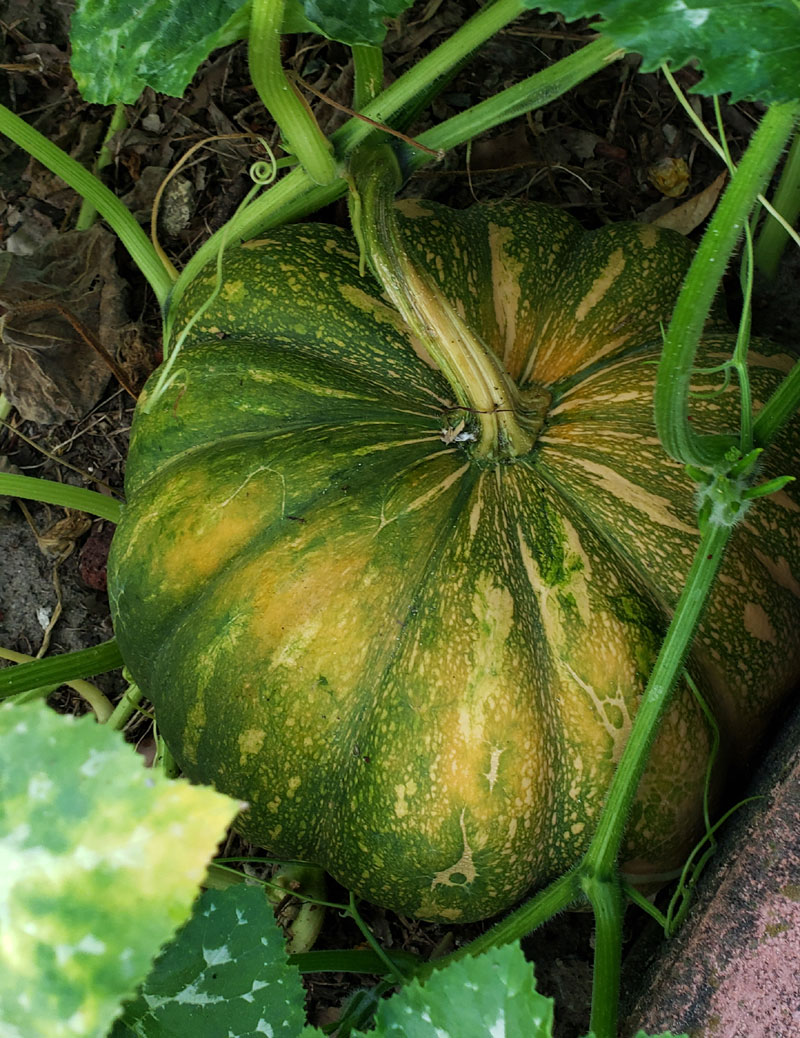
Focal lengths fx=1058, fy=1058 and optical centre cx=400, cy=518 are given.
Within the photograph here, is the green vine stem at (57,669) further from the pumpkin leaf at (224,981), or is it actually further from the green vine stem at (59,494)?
the pumpkin leaf at (224,981)

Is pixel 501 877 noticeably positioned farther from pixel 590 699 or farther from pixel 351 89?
pixel 351 89

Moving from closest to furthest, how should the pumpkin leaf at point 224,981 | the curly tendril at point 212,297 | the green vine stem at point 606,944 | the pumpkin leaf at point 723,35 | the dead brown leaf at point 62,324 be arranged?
the pumpkin leaf at point 723,35 → the pumpkin leaf at point 224,981 → the green vine stem at point 606,944 → the curly tendril at point 212,297 → the dead brown leaf at point 62,324

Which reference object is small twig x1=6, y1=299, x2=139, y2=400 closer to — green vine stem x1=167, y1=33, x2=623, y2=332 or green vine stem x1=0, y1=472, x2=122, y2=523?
green vine stem x1=0, y1=472, x2=122, y2=523

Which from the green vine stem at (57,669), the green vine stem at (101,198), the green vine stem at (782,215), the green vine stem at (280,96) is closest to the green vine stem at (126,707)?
the green vine stem at (57,669)

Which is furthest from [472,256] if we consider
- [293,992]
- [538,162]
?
[293,992]

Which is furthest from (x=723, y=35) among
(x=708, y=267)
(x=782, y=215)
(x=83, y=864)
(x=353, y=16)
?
(x=782, y=215)

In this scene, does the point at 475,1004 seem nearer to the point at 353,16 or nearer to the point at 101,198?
the point at 353,16
